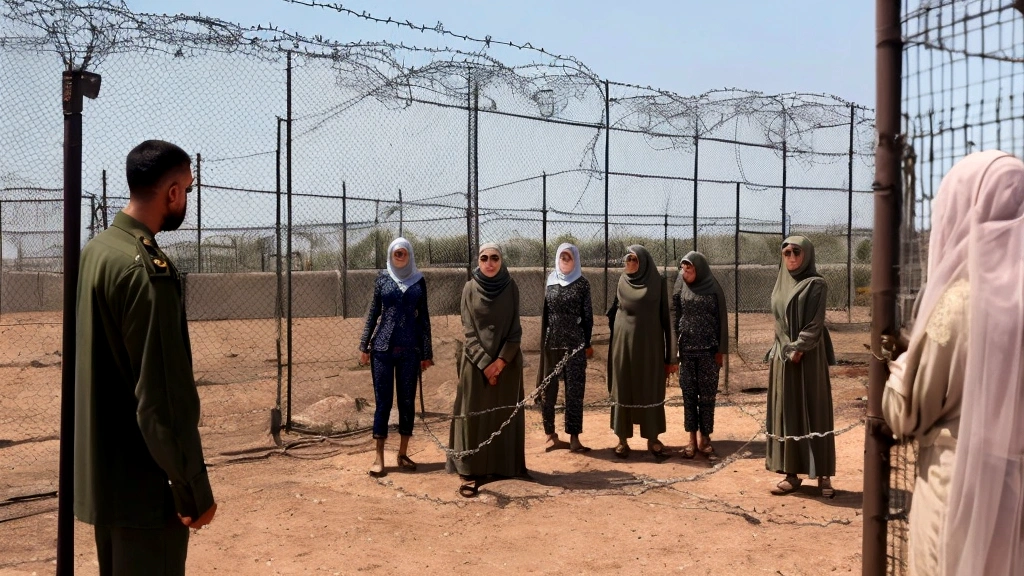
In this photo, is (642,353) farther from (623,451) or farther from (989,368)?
(989,368)

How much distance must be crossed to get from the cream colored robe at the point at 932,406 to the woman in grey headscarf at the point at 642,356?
A: 4.86m

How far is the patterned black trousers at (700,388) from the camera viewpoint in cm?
720

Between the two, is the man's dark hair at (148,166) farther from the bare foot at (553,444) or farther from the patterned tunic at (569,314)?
the bare foot at (553,444)

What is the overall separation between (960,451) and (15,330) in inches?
524

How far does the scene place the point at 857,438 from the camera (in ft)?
26.8

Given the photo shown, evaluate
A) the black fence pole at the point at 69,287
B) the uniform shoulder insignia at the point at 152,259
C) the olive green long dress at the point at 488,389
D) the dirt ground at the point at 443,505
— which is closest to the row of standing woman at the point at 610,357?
the olive green long dress at the point at 488,389

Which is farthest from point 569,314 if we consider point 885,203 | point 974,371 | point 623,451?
point 974,371

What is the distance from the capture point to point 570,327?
7.41 metres

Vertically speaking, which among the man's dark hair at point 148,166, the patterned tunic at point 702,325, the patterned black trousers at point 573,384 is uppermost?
the man's dark hair at point 148,166

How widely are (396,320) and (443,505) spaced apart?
5.01ft

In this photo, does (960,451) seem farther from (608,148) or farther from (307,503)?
(608,148)

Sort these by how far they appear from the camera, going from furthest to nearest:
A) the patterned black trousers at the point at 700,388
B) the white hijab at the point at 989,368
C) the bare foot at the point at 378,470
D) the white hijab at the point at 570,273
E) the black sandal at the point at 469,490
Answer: the white hijab at the point at 570,273
the patterned black trousers at the point at 700,388
the bare foot at the point at 378,470
the black sandal at the point at 469,490
the white hijab at the point at 989,368

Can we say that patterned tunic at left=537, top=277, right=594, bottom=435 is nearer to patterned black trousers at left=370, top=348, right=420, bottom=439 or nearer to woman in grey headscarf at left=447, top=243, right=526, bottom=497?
woman in grey headscarf at left=447, top=243, right=526, bottom=497

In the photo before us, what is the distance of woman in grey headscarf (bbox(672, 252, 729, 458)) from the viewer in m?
7.20
